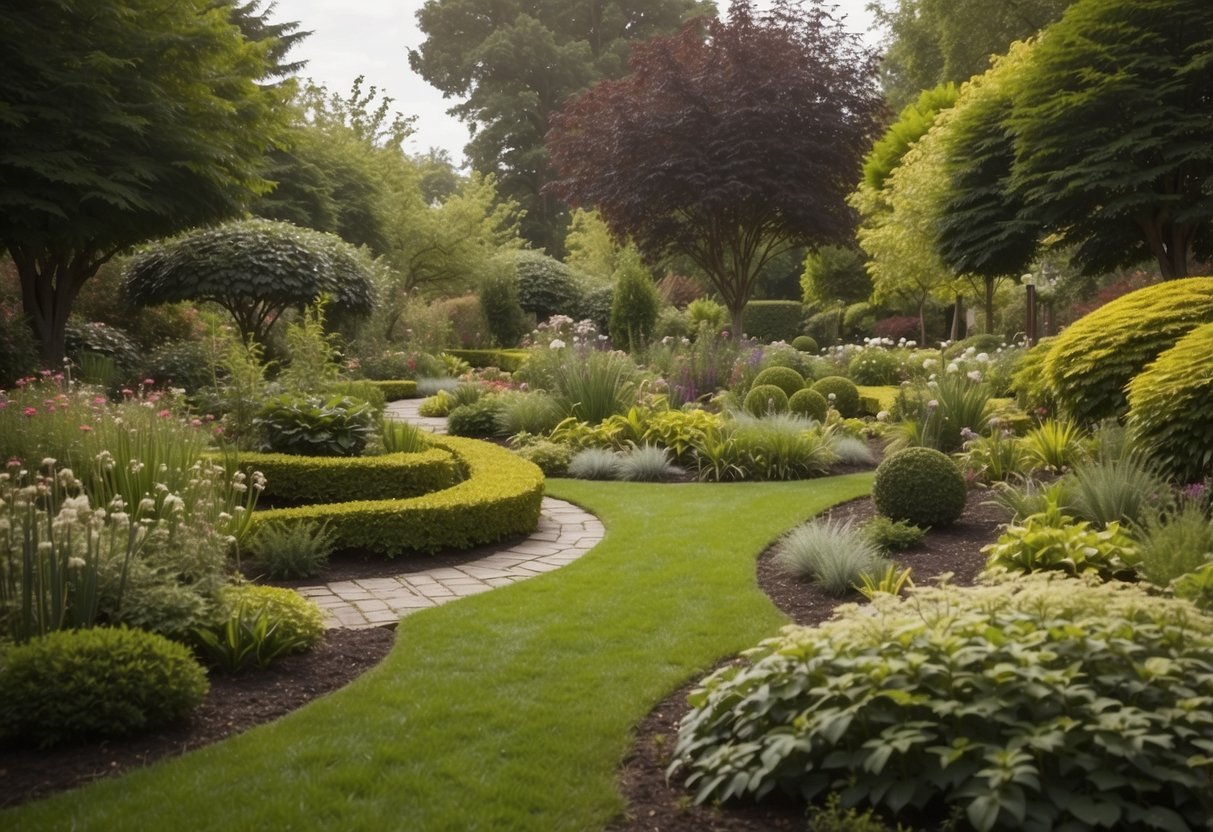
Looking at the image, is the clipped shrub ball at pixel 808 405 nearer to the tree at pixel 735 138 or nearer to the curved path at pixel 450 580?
the curved path at pixel 450 580

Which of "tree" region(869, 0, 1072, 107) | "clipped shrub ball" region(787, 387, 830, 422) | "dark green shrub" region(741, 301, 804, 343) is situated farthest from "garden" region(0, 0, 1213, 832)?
"dark green shrub" region(741, 301, 804, 343)

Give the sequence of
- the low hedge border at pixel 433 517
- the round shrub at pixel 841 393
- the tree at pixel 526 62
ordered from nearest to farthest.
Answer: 1. the low hedge border at pixel 433 517
2. the round shrub at pixel 841 393
3. the tree at pixel 526 62

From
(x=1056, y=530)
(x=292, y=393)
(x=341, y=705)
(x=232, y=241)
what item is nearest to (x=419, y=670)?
(x=341, y=705)

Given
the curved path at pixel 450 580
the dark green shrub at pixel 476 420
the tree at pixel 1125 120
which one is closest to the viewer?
the curved path at pixel 450 580

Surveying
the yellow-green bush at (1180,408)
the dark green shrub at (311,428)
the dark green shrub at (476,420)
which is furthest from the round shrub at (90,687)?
the dark green shrub at (476,420)

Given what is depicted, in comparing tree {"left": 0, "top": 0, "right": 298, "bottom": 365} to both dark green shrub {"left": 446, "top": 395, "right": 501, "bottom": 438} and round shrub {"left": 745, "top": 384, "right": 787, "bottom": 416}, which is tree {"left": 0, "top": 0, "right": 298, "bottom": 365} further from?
round shrub {"left": 745, "top": 384, "right": 787, "bottom": 416}

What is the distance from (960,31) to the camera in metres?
26.5

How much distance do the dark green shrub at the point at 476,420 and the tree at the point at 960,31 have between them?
20.3 meters

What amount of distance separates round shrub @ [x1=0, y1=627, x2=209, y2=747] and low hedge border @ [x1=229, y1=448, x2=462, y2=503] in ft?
12.9

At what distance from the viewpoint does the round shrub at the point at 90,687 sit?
3.55 meters

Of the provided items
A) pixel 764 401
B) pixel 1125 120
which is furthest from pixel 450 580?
pixel 1125 120

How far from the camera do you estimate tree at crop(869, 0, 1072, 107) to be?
2583cm

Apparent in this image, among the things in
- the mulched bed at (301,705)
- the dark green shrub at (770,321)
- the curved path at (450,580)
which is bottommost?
the mulched bed at (301,705)

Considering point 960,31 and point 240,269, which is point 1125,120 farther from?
point 960,31
